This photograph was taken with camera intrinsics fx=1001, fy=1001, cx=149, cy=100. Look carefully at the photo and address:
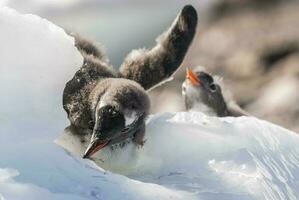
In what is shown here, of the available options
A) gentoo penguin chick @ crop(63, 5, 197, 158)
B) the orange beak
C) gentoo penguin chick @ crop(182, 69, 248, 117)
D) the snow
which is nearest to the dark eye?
gentoo penguin chick @ crop(182, 69, 248, 117)

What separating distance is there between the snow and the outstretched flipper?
1.55 ft

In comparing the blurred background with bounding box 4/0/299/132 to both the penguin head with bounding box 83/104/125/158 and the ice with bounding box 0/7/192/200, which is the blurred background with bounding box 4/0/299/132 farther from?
the ice with bounding box 0/7/192/200

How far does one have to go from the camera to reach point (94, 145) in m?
2.42

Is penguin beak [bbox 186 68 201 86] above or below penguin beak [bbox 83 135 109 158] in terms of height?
above

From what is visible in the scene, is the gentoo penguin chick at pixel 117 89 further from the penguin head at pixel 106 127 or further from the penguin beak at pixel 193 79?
the penguin beak at pixel 193 79

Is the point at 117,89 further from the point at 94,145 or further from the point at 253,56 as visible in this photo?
the point at 253,56

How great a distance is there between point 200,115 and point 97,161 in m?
0.33

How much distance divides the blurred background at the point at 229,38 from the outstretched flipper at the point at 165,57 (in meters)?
2.32

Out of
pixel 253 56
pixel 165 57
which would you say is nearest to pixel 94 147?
pixel 165 57

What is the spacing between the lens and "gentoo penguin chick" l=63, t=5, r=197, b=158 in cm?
251

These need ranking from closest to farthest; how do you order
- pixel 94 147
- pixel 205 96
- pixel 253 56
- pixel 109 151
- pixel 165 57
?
pixel 94 147 → pixel 109 151 → pixel 165 57 → pixel 205 96 → pixel 253 56

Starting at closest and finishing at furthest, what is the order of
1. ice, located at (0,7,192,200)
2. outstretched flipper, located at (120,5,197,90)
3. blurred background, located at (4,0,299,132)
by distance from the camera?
ice, located at (0,7,192,200)
outstretched flipper, located at (120,5,197,90)
blurred background, located at (4,0,299,132)

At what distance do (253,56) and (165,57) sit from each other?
164 inches

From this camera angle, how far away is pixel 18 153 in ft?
6.16
